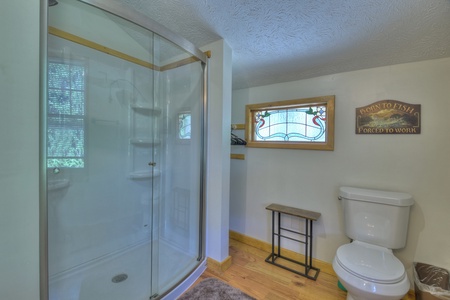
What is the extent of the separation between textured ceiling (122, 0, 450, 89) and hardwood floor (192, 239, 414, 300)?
203 centimetres

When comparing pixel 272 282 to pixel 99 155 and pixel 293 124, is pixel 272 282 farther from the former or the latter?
pixel 99 155

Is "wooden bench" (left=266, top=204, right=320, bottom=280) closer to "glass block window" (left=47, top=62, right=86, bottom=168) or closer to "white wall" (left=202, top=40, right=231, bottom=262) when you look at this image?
"white wall" (left=202, top=40, right=231, bottom=262)

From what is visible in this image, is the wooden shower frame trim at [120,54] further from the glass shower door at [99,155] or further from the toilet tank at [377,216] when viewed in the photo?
the toilet tank at [377,216]

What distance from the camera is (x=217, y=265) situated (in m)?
1.92

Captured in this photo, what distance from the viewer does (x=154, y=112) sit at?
84.4 inches

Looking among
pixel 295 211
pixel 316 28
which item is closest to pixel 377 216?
pixel 295 211

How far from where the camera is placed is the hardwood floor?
5.47 feet

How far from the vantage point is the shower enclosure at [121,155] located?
151 centimetres

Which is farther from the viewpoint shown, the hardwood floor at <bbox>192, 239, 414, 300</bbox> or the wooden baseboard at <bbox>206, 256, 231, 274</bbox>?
the wooden baseboard at <bbox>206, 256, 231, 274</bbox>
